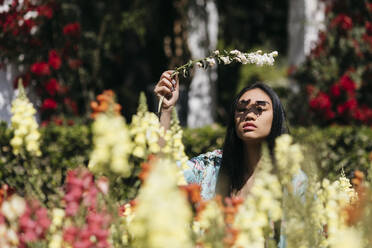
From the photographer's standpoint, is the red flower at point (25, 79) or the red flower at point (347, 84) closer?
the red flower at point (25, 79)

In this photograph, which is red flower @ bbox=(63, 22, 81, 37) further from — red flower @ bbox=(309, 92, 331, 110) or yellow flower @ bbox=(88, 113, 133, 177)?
yellow flower @ bbox=(88, 113, 133, 177)

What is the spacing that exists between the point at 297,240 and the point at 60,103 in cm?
463

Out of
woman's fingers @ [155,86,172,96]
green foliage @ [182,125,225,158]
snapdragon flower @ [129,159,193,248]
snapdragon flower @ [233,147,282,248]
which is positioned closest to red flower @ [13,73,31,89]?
green foliage @ [182,125,225,158]

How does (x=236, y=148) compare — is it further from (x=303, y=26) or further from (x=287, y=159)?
(x=303, y=26)

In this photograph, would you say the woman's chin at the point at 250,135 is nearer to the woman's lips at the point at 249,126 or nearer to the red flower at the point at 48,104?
the woman's lips at the point at 249,126

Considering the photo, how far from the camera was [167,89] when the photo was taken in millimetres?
2262

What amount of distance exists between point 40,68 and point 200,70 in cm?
220

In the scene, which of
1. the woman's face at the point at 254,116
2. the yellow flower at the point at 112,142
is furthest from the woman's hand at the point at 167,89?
the yellow flower at the point at 112,142

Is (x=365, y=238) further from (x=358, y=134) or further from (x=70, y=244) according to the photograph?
(x=358, y=134)

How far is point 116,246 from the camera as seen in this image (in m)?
1.53

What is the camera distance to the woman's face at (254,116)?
241 cm

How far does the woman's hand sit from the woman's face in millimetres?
337

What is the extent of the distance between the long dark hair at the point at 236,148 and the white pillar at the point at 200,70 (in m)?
3.77

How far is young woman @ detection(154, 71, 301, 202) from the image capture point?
2416mm
